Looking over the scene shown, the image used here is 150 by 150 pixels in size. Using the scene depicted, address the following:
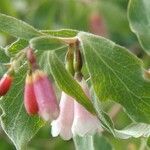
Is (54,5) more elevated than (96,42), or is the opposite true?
(96,42)

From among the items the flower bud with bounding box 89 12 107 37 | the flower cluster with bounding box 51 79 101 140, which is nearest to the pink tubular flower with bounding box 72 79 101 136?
the flower cluster with bounding box 51 79 101 140

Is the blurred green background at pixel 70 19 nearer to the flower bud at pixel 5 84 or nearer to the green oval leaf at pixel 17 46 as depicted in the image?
the green oval leaf at pixel 17 46

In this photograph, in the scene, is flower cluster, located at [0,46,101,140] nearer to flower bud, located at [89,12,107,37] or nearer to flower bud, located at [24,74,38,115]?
flower bud, located at [24,74,38,115]

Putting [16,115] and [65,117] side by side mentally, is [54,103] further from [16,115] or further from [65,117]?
[16,115]

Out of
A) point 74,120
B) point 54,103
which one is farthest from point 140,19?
point 54,103

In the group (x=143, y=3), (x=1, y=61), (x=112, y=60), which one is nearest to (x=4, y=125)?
(x=1, y=61)

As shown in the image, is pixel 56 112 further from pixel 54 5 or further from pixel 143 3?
pixel 54 5

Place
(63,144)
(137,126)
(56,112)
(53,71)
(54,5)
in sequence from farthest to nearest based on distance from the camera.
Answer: (54,5) < (63,144) < (137,126) < (53,71) < (56,112)

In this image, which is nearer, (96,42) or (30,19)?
(96,42)
